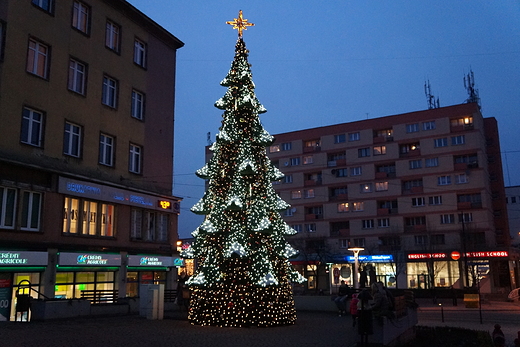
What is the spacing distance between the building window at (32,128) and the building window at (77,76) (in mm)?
2924

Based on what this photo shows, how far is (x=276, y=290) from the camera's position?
1859 centimetres

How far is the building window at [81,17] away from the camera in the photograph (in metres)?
27.6

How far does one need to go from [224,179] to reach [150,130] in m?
14.5

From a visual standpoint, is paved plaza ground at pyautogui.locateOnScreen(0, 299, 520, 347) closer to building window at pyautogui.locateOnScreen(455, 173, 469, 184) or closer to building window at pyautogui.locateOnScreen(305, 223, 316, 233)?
building window at pyautogui.locateOnScreen(455, 173, 469, 184)

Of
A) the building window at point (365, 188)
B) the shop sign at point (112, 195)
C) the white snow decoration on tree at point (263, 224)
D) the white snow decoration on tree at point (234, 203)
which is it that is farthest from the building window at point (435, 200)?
the white snow decoration on tree at point (234, 203)

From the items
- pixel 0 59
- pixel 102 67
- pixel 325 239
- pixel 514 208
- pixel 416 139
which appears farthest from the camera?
pixel 514 208

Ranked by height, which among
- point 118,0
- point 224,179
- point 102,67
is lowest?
point 224,179

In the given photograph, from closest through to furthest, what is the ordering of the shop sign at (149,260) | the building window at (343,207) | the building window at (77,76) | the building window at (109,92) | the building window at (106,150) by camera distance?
the building window at (77,76) → the building window at (106,150) → the building window at (109,92) → the shop sign at (149,260) → the building window at (343,207)

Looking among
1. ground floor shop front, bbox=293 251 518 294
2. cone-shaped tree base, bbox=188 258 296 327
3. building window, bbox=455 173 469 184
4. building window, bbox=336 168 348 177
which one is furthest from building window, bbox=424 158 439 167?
cone-shaped tree base, bbox=188 258 296 327

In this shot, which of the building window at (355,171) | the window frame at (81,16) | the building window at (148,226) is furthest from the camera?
the building window at (355,171)

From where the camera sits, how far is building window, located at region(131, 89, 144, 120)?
32.0 meters

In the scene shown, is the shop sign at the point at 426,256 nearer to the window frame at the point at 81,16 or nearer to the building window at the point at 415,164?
the building window at the point at 415,164

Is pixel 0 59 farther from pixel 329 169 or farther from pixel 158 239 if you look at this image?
pixel 329 169

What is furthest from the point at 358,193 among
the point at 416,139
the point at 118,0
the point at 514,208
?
the point at 118,0
